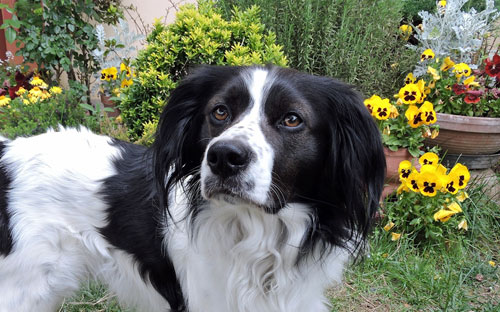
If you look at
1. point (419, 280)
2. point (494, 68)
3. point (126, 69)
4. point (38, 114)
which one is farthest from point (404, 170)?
point (38, 114)

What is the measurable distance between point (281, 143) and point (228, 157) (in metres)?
0.28

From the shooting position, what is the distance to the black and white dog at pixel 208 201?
67.2 inches

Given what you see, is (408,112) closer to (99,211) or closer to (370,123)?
(370,123)

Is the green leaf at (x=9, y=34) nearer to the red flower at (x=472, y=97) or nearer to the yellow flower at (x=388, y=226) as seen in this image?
the yellow flower at (x=388, y=226)

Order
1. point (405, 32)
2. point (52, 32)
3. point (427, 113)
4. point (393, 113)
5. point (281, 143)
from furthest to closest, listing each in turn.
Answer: point (405, 32) < point (52, 32) < point (393, 113) < point (427, 113) < point (281, 143)

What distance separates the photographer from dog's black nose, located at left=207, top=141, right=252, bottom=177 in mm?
1451

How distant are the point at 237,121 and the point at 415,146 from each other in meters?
2.07

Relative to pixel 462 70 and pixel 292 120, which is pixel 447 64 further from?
pixel 292 120

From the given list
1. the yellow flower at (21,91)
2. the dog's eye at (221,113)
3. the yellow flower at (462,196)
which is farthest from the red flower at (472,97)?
the yellow flower at (21,91)

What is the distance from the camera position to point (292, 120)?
1.72m

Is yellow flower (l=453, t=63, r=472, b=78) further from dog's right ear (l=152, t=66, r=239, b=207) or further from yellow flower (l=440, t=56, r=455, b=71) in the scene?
dog's right ear (l=152, t=66, r=239, b=207)

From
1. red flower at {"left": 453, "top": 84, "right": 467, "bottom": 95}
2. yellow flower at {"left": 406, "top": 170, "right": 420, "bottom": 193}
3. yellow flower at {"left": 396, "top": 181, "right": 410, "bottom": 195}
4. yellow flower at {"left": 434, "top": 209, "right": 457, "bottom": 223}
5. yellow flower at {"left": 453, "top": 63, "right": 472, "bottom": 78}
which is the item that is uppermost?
yellow flower at {"left": 453, "top": 63, "right": 472, "bottom": 78}

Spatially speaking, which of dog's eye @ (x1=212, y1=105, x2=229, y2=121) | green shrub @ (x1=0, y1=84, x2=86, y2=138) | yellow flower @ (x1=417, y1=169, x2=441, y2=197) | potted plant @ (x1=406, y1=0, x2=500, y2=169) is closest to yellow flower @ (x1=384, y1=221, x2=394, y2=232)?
yellow flower @ (x1=417, y1=169, x2=441, y2=197)

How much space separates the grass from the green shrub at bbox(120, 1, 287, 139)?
1.45 meters
